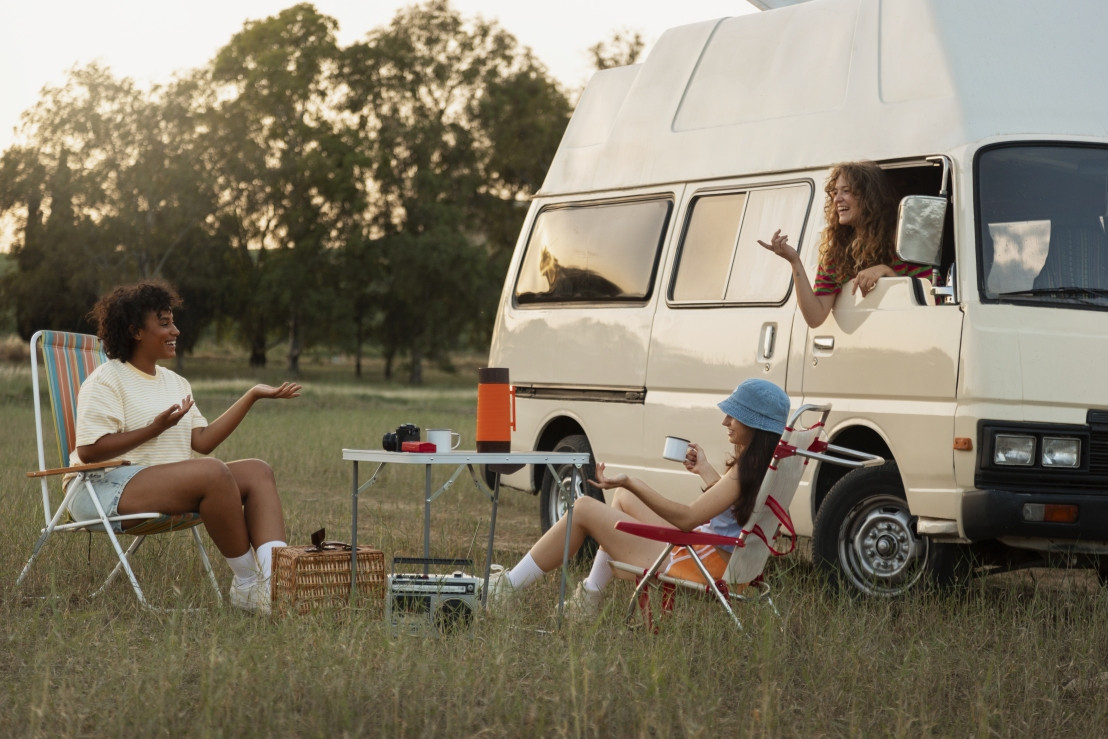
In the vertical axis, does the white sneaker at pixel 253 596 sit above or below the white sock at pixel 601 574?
below

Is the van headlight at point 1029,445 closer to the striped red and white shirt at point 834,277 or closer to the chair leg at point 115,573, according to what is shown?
the striped red and white shirt at point 834,277

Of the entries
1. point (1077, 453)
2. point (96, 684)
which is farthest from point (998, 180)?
point (96, 684)

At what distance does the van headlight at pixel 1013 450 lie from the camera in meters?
5.73

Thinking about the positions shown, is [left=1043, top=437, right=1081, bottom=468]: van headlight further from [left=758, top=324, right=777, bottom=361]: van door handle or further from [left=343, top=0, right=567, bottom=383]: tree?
[left=343, top=0, right=567, bottom=383]: tree

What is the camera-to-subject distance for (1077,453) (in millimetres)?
5762

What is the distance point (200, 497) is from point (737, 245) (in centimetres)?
294

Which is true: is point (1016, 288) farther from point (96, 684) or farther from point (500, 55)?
point (500, 55)

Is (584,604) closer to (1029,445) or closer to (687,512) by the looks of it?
(687,512)

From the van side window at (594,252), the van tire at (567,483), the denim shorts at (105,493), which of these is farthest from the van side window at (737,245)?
the denim shorts at (105,493)

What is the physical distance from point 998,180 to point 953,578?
168 cm

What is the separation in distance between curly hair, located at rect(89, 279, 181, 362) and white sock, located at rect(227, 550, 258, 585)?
103 centimetres

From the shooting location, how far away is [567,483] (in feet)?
27.2

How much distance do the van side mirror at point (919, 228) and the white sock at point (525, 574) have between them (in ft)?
6.38

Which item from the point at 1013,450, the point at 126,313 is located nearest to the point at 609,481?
the point at 1013,450
